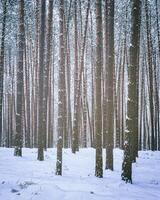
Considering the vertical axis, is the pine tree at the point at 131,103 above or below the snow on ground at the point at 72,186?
above

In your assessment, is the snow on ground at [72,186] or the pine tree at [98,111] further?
the pine tree at [98,111]

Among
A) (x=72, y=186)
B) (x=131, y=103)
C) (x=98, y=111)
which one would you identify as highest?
(x=131, y=103)

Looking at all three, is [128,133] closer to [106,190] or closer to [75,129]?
[106,190]

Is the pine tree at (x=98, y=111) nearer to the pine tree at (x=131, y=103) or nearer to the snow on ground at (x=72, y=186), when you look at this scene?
the snow on ground at (x=72, y=186)

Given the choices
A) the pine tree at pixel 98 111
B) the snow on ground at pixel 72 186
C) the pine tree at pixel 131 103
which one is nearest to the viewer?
the snow on ground at pixel 72 186

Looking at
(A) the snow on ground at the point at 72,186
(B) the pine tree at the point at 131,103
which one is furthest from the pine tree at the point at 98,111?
(B) the pine tree at the point at 131,103

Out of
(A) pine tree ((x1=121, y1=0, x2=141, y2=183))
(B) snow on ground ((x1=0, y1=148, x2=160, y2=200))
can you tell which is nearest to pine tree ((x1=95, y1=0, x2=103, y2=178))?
(B) snow on ground ((x1=0, y1=148, x2=160, y2=200))

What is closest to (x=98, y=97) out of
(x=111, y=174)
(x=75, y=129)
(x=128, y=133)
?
(x=128, y=133)

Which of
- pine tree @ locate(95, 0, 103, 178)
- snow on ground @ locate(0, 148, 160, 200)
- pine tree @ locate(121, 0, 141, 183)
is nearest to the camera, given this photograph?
snow on ground @ locate(0, 148, 160, 200)

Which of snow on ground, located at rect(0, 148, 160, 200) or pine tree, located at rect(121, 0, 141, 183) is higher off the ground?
pine tree, located at rect(121, 0, 141, 183)

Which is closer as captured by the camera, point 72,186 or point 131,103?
point 72,186

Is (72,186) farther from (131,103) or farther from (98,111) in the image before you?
(131,103)

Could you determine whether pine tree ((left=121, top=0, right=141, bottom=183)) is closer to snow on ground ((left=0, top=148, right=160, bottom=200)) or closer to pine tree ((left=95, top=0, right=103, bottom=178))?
snow on ground ((left=0, top=148, right=160, bottom=200))

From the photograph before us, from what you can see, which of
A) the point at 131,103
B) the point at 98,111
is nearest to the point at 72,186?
the point at 98,111
